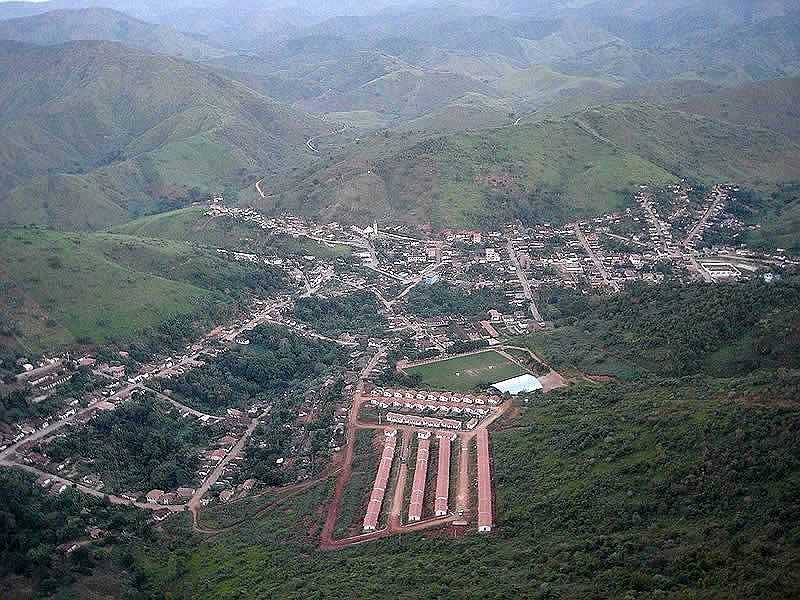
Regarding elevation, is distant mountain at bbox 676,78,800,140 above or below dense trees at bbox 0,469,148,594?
above

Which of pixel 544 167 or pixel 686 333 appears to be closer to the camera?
pixel 686 333

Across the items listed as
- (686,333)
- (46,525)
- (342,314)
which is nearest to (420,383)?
(686,333)

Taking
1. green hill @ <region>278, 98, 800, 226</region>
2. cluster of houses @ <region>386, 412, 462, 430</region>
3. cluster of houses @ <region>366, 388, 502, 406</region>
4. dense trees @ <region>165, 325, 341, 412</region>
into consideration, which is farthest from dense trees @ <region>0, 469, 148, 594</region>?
green hill @ <region>278, 98, 800, 226</region>

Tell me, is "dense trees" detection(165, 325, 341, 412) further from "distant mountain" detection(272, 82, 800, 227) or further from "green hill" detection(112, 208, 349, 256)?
"distant mountain" detection(272, 82, 800, 227)

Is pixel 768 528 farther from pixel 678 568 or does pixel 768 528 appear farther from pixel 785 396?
pixel 785 396

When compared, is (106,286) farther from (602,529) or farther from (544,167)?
(544,167)
